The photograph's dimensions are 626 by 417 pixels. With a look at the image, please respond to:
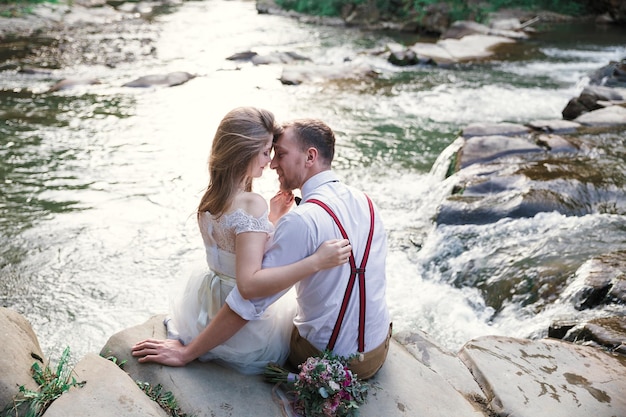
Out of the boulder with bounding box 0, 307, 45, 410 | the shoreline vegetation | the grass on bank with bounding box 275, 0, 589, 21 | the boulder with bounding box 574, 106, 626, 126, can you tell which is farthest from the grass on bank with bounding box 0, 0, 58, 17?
the boulder with bounding box 0, 307, 45, 410

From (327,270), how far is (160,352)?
877mm

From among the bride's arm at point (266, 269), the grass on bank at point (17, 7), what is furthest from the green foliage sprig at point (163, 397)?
the grass on bank at point (17, 7)

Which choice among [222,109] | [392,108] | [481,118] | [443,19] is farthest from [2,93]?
[443,19]

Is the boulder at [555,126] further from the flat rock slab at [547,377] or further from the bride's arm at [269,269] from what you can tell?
the bride's arm at [269,269]

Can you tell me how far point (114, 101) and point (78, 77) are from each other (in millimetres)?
2151

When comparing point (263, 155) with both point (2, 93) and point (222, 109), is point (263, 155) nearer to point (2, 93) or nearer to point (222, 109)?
point (222, 109)

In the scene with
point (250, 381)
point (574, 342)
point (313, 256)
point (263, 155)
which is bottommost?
point (574, 342)

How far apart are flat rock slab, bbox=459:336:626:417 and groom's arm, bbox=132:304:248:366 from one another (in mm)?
1314

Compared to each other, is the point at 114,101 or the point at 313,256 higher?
the point at 313,256

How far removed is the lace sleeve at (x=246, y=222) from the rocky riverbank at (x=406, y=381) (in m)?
0.71

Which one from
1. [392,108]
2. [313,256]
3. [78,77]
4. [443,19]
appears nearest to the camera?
[313,256]

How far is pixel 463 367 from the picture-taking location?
3055 millimetres

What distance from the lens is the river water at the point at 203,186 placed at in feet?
14.8

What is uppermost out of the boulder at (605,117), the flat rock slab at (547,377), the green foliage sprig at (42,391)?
the green foliage sprig at (42,391)
